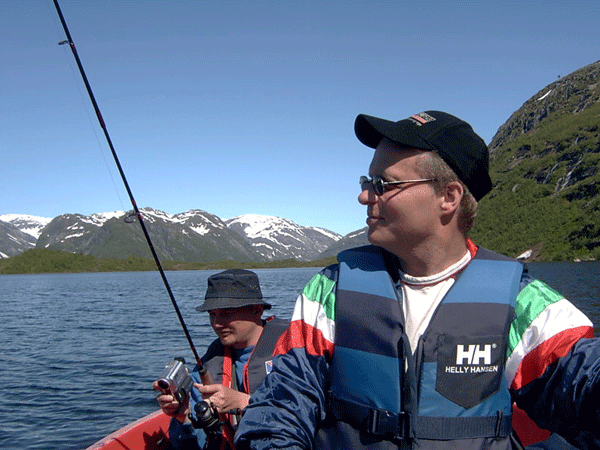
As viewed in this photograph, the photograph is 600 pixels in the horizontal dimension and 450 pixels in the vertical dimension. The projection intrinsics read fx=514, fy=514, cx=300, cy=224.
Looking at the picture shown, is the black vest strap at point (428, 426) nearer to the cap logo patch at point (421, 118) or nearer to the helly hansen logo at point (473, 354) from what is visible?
the helly hansen logo at point (473, 354)

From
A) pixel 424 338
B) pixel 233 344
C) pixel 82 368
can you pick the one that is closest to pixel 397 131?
pixel 424 338

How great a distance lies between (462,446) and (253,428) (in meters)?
0.84

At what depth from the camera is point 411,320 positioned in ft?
7.33

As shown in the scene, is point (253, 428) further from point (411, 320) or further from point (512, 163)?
point (512, 163)

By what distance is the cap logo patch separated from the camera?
226cm

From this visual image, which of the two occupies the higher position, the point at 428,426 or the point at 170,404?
the point at 428,426

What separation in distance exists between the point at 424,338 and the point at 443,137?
86 cm

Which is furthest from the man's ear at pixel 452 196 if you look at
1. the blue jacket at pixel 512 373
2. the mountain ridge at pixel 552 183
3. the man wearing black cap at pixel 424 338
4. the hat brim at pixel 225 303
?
the mountain ridge at pixel 552 183

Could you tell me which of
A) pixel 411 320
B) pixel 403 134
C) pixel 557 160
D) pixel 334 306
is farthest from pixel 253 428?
pixel 557 160

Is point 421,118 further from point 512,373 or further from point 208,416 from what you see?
point 208,416

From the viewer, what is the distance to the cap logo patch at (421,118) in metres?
2.26

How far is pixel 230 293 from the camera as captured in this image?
16.6ft

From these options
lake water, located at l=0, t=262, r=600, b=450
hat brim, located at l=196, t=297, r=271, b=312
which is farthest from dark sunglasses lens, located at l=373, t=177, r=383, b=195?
lake water, located at l=0, t=262, r=600, b=450

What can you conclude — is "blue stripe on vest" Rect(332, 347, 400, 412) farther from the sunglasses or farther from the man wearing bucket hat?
the man wearing bucket hat
